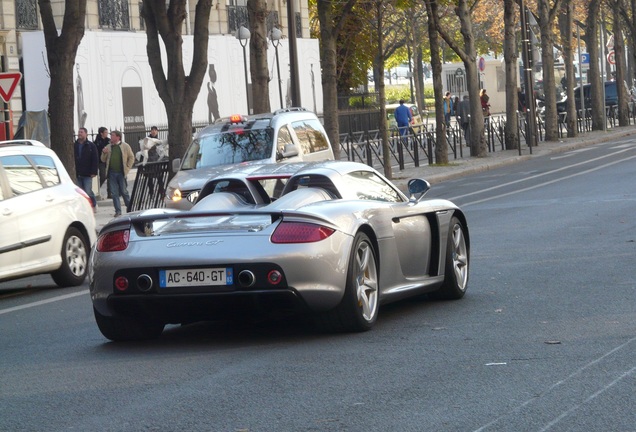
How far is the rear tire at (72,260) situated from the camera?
48.7 ft

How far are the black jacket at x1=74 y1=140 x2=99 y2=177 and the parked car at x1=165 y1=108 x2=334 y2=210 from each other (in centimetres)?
604

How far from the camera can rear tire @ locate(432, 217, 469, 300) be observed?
10.9 m

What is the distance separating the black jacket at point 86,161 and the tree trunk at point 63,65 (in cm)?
233

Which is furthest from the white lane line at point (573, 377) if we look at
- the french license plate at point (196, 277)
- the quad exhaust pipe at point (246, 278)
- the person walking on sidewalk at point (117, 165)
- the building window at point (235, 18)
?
the building window at point (235, 18)

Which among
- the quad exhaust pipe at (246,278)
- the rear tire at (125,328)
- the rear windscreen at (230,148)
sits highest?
the rear windscreen at (230,148)

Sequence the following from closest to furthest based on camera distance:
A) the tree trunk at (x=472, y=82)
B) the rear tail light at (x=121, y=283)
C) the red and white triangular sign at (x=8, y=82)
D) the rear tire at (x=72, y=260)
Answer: the rear tail light at (x=121, y=283)
the rear tire at (x=72, y=260)
the red and white triangular sign at (x=8, y=82)
the tree trunk at (x=472, y=82)

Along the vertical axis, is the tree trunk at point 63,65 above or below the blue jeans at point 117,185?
above

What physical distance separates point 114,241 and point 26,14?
117 ft

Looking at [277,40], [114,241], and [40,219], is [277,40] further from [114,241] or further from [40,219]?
[114,241]

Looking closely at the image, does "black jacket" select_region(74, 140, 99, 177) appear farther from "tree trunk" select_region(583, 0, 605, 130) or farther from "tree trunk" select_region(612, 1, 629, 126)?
"tree trunk" select_region(612, 1, 629, 126)

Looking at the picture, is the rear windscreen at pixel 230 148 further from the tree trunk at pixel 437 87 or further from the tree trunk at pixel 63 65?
the tree trunk at pixel 437 87

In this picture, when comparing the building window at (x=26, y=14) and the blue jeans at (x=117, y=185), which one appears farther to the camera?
the building window at (x=26, y=14)

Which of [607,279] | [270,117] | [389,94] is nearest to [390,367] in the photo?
[607,279]

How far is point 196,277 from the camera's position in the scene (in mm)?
8820
